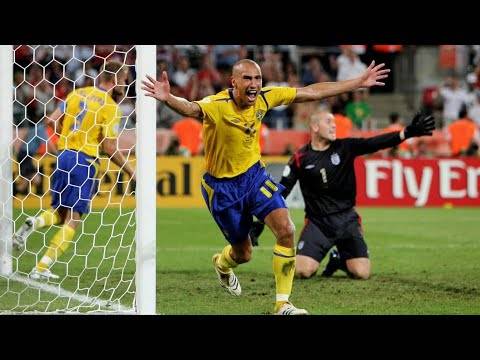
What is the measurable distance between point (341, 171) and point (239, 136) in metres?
2.33

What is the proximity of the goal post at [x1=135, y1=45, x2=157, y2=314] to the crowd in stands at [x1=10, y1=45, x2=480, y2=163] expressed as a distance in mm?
9752

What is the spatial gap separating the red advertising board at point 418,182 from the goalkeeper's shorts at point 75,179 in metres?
7.89

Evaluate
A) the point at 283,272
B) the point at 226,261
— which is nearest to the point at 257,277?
the point at 226,261

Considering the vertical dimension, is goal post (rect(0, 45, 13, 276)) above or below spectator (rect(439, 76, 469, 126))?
below

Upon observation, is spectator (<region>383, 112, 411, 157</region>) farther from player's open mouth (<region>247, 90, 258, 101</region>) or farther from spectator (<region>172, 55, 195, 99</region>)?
player's open mouth (<region>247, 90, 258, 101</region>)

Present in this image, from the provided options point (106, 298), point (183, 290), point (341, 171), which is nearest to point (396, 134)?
point (341, 171)

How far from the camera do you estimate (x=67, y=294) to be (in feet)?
24.7

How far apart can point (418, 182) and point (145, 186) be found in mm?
10450

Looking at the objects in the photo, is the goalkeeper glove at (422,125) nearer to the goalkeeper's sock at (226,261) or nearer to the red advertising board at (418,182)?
the goalkeeper's sock at (226,261)

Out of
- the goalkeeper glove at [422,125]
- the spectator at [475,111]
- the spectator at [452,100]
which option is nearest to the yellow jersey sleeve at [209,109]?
the goalkeeper glove at [422,125]

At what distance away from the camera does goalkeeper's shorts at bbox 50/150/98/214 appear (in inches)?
344

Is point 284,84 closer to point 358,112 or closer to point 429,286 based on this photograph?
point 358,112

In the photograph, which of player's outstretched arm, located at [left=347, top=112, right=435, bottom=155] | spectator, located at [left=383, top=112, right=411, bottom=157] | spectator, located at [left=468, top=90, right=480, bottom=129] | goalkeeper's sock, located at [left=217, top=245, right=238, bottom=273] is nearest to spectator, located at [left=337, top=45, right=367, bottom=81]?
spectator, located at [left=383, top=112, right=411, bottom=157]

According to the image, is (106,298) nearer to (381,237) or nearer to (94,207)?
(381,237)
